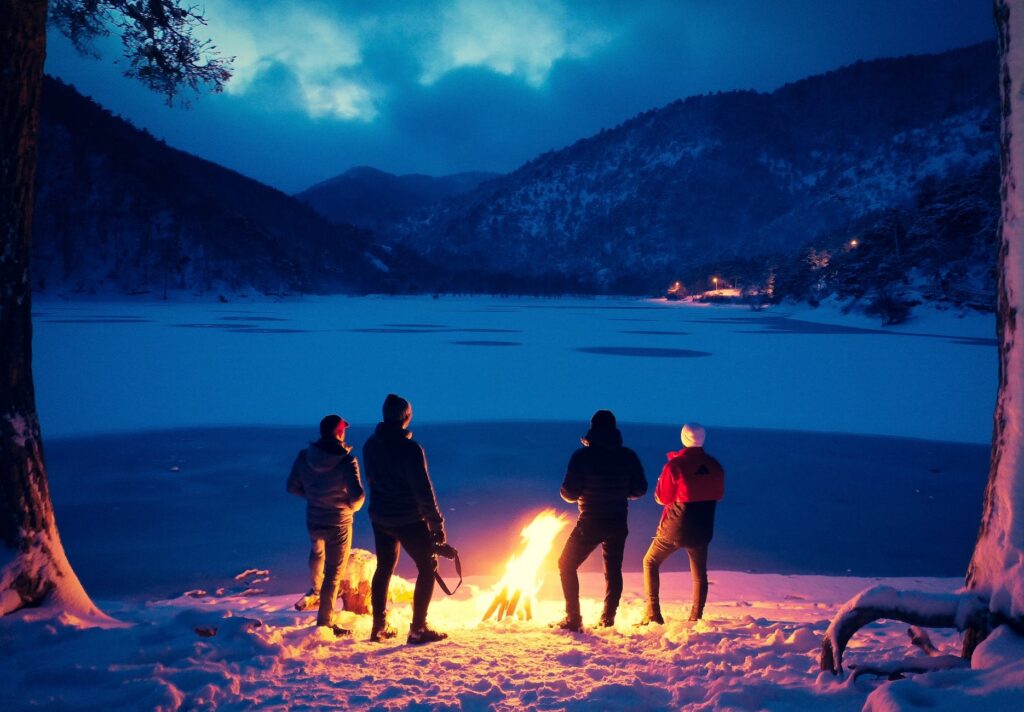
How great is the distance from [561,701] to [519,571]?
2266mm

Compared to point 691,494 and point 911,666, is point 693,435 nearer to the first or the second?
point 691,494

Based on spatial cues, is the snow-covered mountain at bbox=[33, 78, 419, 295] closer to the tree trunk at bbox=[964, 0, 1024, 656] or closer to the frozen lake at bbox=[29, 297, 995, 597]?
the frozen lake at bbox=[29, 297, 995, 597]

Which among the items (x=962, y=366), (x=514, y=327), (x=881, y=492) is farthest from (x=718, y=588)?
(x=514, y=327)

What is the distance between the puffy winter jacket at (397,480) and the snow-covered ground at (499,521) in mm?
817

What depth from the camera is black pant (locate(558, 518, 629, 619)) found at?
4.54 metres

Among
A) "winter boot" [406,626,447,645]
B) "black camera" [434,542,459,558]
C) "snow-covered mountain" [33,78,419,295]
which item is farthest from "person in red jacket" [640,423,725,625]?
"snow-covered mountain" [33,78,419,295]

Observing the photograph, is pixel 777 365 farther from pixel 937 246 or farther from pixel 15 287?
pixel 937 246

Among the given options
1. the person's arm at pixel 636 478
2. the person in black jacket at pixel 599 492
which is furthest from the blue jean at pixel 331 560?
the person's arm at pixel 636 478

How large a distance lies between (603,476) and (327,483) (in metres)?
1.90

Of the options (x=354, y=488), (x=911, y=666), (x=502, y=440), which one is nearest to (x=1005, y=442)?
(x=911, y=666)

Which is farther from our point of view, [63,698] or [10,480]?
[10,480]

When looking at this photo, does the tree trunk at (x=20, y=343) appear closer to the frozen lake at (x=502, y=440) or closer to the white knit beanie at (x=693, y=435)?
the frozen lake at (x=502, y=440)

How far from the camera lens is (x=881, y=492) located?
370 inches

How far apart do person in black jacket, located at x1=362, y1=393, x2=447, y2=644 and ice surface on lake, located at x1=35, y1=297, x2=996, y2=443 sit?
926cm
